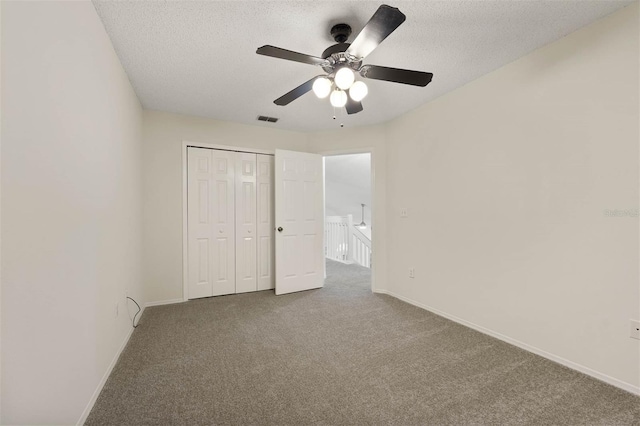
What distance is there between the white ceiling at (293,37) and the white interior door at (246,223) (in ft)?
3.74

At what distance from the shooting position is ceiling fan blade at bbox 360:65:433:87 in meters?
1.85

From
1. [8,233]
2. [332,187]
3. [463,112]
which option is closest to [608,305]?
[463,112]

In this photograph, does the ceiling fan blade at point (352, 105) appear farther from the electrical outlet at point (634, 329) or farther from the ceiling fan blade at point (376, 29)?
the electrical outlet at point (634, 329)

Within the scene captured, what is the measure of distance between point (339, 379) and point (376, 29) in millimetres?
2108

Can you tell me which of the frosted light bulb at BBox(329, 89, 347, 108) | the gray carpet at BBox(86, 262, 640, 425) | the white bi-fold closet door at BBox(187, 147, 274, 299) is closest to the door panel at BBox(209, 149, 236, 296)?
the white bi-fold closet door at BBox(187, 147, 274, 299)

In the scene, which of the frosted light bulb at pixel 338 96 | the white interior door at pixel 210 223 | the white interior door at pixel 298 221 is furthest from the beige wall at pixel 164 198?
the frosted light bulb at pixel 338 96

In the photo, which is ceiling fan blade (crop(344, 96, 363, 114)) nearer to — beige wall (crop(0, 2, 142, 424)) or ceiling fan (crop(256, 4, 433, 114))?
ceiling fan (crop(256, 4, 433, 114))

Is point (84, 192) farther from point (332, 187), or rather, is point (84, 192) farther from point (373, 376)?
point (332, 187)

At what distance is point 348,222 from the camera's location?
21.6ft

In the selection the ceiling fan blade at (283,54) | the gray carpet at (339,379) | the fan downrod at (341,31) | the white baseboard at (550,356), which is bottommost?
the gray carpet at (339,379)

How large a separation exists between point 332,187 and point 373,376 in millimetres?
6272

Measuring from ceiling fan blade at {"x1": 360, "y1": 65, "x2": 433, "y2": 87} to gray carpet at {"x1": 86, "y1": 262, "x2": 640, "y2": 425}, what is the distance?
1.97 m

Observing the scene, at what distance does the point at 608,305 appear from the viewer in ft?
6.25

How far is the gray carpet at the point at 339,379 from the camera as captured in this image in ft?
5.25
